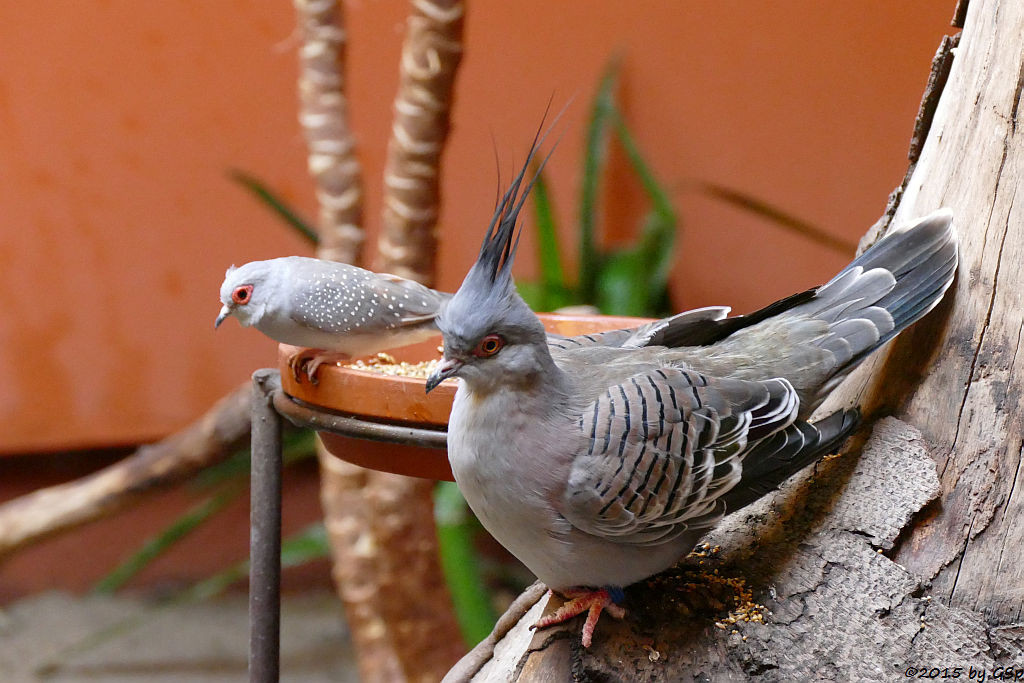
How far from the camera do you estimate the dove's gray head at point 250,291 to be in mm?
1756

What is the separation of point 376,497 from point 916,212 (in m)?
1.76

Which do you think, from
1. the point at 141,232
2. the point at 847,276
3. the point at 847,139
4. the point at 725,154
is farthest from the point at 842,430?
the point at 141,232

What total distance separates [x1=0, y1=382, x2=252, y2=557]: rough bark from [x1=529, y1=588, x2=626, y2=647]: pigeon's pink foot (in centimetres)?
210

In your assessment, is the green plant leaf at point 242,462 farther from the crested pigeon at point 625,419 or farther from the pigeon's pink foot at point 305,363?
the crested pigeon at point 625,419

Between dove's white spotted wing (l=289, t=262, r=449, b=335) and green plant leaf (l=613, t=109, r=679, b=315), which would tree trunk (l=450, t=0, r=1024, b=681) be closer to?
dove's white spotted wing (l=289, t=262, r=449, b=335)

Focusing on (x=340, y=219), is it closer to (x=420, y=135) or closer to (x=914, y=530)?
(x=420, y=135)

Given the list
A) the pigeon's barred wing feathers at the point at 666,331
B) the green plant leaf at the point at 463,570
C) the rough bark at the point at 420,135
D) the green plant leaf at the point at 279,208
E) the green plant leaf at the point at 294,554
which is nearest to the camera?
the pigeon's barred wing feathers at the point at 666,331

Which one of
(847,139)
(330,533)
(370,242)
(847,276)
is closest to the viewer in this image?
(847,276)

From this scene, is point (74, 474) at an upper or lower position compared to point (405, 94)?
lower

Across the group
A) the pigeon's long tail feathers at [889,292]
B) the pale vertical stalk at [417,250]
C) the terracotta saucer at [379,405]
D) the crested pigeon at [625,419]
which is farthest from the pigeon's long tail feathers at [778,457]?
the pale vertical stalk at [417,250]

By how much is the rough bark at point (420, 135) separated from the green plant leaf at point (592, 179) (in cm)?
83

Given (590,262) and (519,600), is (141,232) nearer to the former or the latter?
(590,262)

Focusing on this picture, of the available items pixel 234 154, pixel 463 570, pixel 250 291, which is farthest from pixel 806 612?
pixel 234 154

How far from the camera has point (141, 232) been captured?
365 cm
